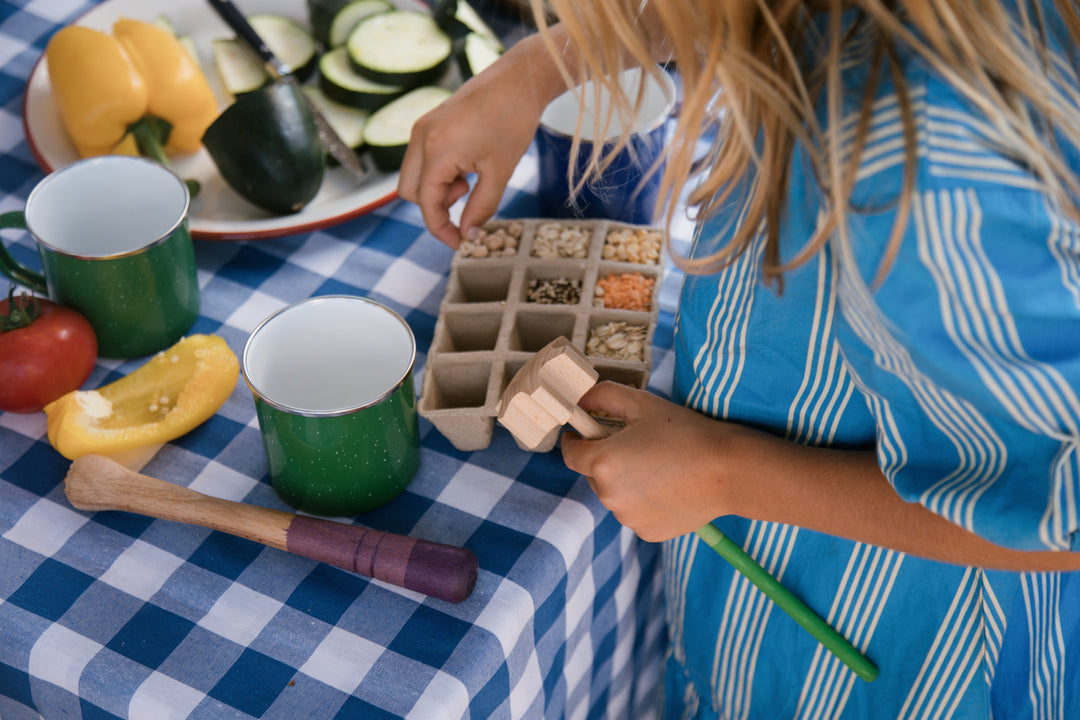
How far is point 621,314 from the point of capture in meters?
0.92

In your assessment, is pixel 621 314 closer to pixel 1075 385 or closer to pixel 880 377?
pixel 880 377

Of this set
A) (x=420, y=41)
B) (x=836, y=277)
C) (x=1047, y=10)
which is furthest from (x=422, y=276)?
(x=1047, y=10)

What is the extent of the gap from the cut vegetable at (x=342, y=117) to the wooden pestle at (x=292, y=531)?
0.54 m

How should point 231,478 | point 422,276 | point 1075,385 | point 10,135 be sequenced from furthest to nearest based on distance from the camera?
point 10,135 → point 422,276 → point 231,478 → point 1075,385

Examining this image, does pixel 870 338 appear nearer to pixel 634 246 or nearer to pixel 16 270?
pixel 634 246

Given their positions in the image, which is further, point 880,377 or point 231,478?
point 231,478

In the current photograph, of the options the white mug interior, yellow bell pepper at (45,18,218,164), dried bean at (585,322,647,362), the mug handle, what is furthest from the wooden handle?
yellow bell pepper at (45,18,218,164)

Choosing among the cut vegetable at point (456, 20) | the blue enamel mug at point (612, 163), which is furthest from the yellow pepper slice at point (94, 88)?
the blue enamel mug at point (612, 163)

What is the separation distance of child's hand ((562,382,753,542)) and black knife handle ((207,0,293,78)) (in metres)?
0.74

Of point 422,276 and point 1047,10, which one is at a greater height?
point 1047,10

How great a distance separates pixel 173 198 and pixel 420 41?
45 cm

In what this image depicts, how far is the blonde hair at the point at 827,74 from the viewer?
1.73ft

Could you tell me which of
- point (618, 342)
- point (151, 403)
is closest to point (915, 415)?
point (618, 342)

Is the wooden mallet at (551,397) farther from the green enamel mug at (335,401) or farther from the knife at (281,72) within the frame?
the knife at (281,72)
